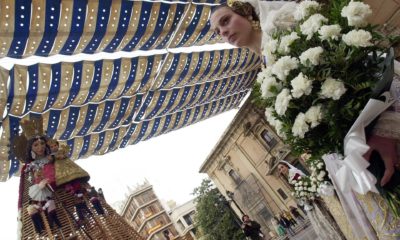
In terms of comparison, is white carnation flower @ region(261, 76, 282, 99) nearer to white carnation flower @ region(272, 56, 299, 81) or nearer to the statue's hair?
white carnation flower @ region(272, 56, 299, 81)

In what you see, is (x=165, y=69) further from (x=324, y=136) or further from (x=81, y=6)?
(x=324, y=136)

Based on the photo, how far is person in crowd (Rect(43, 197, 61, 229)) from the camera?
154 inches

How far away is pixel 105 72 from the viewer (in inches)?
328

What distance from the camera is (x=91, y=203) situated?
14.3 ft

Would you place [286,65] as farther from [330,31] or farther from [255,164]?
[255,164]

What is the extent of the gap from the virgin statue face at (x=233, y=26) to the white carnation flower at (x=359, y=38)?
4.10 ft

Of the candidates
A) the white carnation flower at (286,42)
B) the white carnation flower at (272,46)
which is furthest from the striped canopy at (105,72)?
the white carnation flower at (286,42)

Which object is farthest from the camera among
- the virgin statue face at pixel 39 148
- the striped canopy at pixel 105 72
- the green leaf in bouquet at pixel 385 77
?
the striped canopy at pixel 105 72

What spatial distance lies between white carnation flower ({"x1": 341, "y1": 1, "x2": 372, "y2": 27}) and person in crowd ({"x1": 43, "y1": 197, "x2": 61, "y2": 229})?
12.1 ft

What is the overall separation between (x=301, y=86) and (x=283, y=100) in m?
0.16

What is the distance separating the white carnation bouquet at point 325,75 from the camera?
2.05 metres

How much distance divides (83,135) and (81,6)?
4.41 m

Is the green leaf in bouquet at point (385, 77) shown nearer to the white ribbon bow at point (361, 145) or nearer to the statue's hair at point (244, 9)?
the white ribbon bow at point (361, 145)

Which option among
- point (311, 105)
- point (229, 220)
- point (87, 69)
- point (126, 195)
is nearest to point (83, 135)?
point (87, 69)
